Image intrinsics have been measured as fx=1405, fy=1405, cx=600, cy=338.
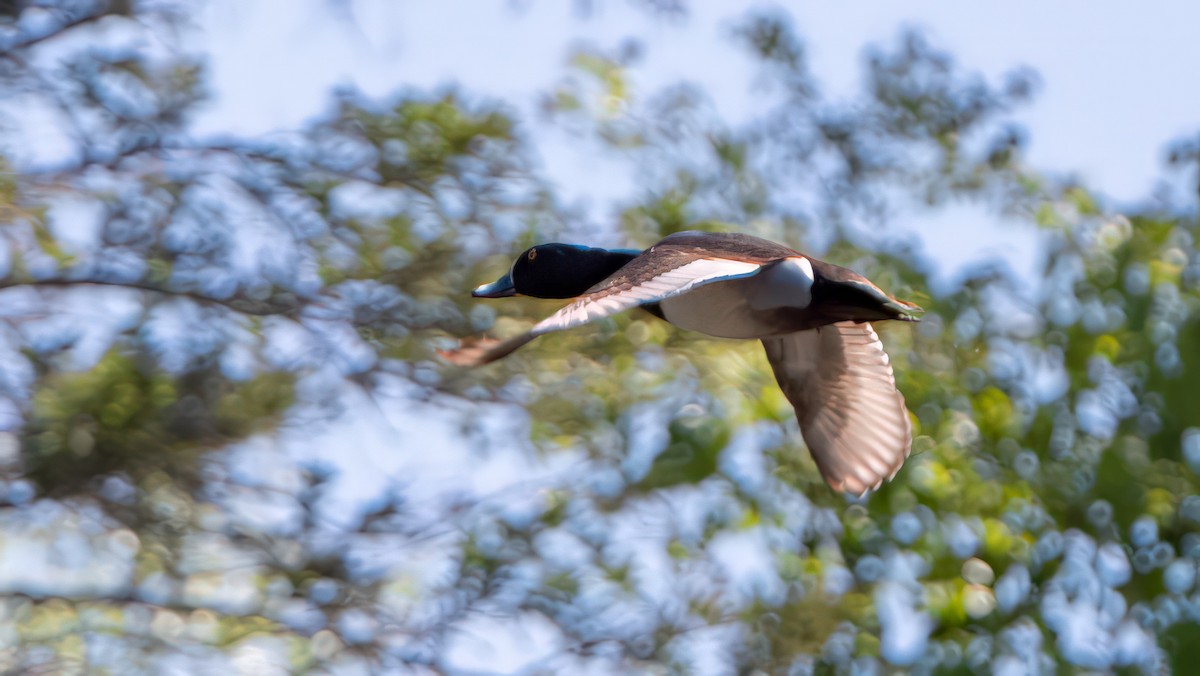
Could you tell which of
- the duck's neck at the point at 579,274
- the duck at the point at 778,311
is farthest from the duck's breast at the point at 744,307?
the duck's neck at the point at 579,274

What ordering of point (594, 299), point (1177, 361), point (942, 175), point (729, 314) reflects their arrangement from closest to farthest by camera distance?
point (594, 299)
point (729, 314)
point (1177, 361)
point (942, 175)

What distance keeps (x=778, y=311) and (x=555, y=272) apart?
28.2 inches

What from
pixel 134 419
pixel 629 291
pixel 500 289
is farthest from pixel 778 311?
pixel 134 419

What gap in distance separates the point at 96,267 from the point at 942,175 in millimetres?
3770

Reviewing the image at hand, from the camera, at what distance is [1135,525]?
6.09m

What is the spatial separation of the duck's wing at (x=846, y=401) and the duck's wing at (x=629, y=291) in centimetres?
84

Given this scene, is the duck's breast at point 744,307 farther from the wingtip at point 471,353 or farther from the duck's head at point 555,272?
the wingtip at point 471,353

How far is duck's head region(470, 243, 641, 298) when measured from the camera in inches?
146

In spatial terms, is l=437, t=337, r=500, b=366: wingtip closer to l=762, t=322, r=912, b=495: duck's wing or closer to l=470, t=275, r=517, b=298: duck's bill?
l=470, t=275, r=517, b=298: duck's bill

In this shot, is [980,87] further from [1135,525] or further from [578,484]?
[578,484]

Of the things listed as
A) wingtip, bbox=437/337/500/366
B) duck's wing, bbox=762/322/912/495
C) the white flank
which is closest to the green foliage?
duck's wing, bbox=762/322/912/495

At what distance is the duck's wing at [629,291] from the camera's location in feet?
8.14

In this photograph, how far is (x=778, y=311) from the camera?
10.7 feet

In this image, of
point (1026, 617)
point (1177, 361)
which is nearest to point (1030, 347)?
point (1177, 361)
